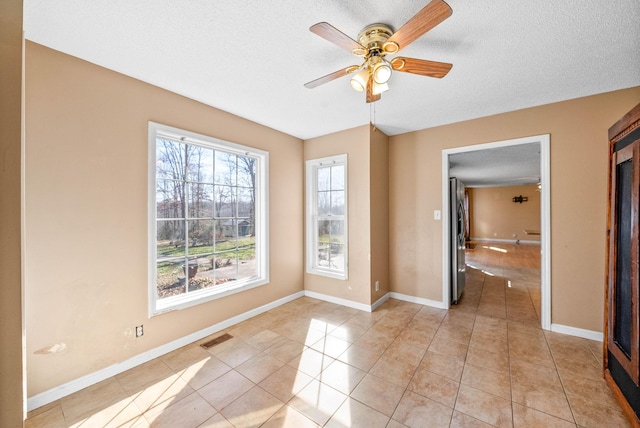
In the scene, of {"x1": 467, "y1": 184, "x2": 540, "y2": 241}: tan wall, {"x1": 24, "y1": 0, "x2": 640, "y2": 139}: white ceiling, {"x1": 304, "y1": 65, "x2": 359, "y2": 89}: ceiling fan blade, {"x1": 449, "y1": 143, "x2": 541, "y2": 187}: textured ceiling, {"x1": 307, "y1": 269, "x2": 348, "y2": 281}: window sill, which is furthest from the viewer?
{"x1": 467, "y1": 184, "x2": 540, "y2": 241}: tan wall

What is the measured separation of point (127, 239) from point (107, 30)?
1.56 meters

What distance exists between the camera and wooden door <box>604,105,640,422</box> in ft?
5.17

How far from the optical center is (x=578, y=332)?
8.61 ft

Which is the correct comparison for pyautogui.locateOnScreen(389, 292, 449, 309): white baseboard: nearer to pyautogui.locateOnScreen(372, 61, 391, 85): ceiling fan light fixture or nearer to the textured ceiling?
the textured ceiling

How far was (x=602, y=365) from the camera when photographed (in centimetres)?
207

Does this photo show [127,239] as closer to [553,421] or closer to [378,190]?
[378,190]

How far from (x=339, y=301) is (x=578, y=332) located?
2.66 m

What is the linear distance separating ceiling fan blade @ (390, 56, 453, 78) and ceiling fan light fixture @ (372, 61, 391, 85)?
90 mm

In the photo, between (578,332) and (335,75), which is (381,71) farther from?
(578,332)

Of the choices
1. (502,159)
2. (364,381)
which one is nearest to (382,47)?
(364,381)

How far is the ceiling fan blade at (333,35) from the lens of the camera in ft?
4.29

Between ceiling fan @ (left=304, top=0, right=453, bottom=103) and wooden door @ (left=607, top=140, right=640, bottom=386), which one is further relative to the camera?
wooden door @ (left=607, top=140, right=640, bottom=386)

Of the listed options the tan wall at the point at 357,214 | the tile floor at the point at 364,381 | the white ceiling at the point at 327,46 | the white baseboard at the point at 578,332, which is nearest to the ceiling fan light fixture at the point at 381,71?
the white ceiling at the point at 327,46

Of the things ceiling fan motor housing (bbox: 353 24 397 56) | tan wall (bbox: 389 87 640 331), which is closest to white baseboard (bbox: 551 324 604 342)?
tan wall (bbox: 389 87 640 331)
